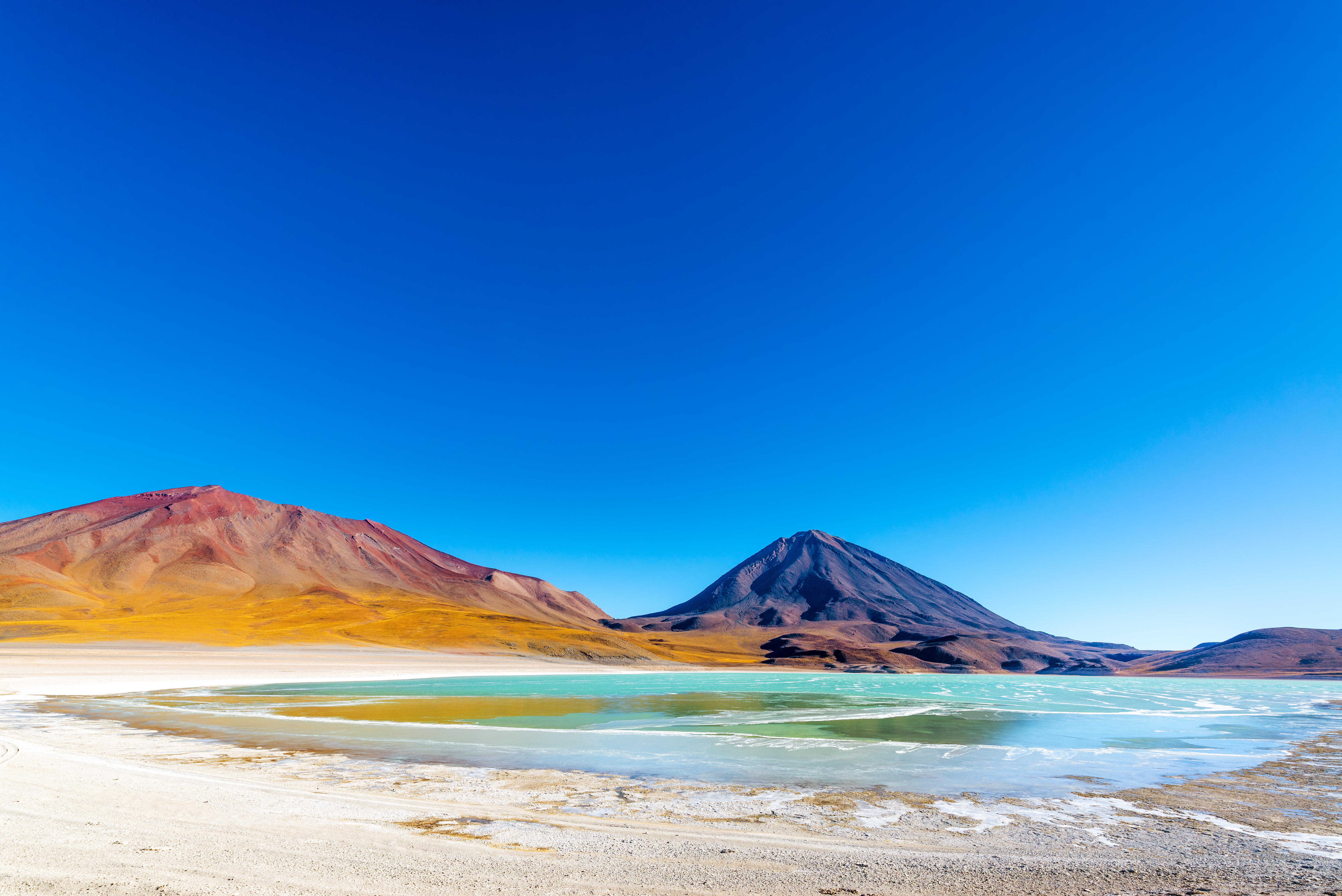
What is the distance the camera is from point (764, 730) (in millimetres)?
25453

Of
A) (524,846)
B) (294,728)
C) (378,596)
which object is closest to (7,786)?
(524,846)

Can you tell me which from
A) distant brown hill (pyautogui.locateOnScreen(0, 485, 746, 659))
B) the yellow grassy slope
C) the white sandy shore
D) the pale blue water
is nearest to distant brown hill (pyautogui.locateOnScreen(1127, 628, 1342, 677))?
the yellow grassy slope

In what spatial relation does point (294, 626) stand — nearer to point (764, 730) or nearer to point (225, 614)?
point (225, 614)

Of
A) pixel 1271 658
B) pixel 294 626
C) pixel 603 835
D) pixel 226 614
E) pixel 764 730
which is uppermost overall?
pixel 226 614

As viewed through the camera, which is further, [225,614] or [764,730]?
[225,614]

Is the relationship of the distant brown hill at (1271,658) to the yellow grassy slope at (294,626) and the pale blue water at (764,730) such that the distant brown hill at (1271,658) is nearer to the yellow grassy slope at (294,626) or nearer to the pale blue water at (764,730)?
the yellow grassy slope at (294,626)

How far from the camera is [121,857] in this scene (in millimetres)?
7570

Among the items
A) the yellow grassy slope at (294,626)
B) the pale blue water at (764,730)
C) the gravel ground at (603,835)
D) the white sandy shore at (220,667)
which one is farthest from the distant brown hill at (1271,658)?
the gravel ground at (603,835)

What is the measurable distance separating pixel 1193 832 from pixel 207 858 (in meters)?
13.2

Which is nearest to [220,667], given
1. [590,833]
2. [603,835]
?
[590,833]

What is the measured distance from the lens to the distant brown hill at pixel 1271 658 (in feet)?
518

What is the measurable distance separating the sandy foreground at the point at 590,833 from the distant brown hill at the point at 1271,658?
610ft

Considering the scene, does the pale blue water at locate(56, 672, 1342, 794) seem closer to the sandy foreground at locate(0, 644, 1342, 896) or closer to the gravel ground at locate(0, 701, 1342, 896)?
the sandy foreground at locate(0, 644, 1342, 896)

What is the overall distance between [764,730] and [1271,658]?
21537 cm
